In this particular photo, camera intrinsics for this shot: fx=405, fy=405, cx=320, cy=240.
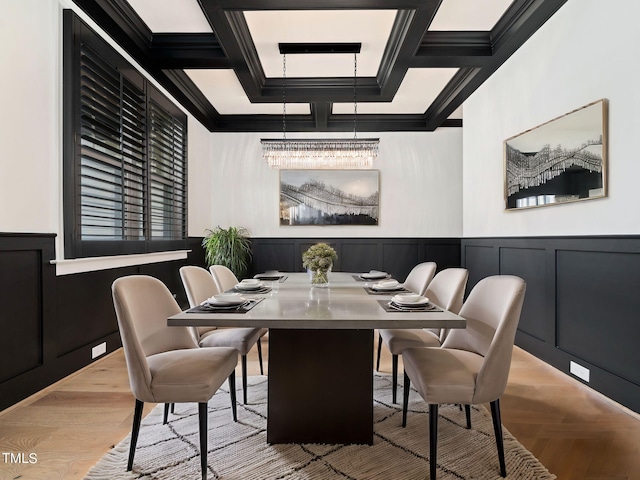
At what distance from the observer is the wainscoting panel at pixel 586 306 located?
248 cm

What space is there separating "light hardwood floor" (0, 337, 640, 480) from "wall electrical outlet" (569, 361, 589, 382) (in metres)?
→ 0.08

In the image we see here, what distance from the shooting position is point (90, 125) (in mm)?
3113

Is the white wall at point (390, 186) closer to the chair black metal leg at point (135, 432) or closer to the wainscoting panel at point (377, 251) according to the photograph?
the wainscoting panel at point (377, 251)

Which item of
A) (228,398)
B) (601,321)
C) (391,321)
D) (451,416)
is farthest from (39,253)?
(601,321)

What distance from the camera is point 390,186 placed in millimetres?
6449

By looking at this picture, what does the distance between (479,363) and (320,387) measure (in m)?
0.79

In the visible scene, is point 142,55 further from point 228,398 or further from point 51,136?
point 228,398

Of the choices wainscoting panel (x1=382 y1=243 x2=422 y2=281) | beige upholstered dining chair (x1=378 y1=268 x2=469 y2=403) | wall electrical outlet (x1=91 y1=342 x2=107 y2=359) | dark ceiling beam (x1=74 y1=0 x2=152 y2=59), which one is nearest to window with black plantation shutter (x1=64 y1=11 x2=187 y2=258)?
dark ceiling beam (x1=74 y1=0 x2=152 y2=59)

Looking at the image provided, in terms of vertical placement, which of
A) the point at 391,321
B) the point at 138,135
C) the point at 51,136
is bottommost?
the point at 391,321

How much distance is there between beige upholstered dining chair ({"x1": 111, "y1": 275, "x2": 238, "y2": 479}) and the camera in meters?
1.71

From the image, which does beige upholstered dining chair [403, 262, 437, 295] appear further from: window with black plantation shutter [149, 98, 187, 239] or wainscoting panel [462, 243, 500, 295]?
window with black plantation shutter [149, 98, 187, 239]

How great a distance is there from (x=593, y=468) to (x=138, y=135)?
420cm

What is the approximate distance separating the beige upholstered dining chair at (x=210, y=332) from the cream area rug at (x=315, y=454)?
39 cm

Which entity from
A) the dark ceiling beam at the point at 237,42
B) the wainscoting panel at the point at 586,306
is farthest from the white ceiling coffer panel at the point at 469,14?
the wainscoting panel at the point at 586,306
